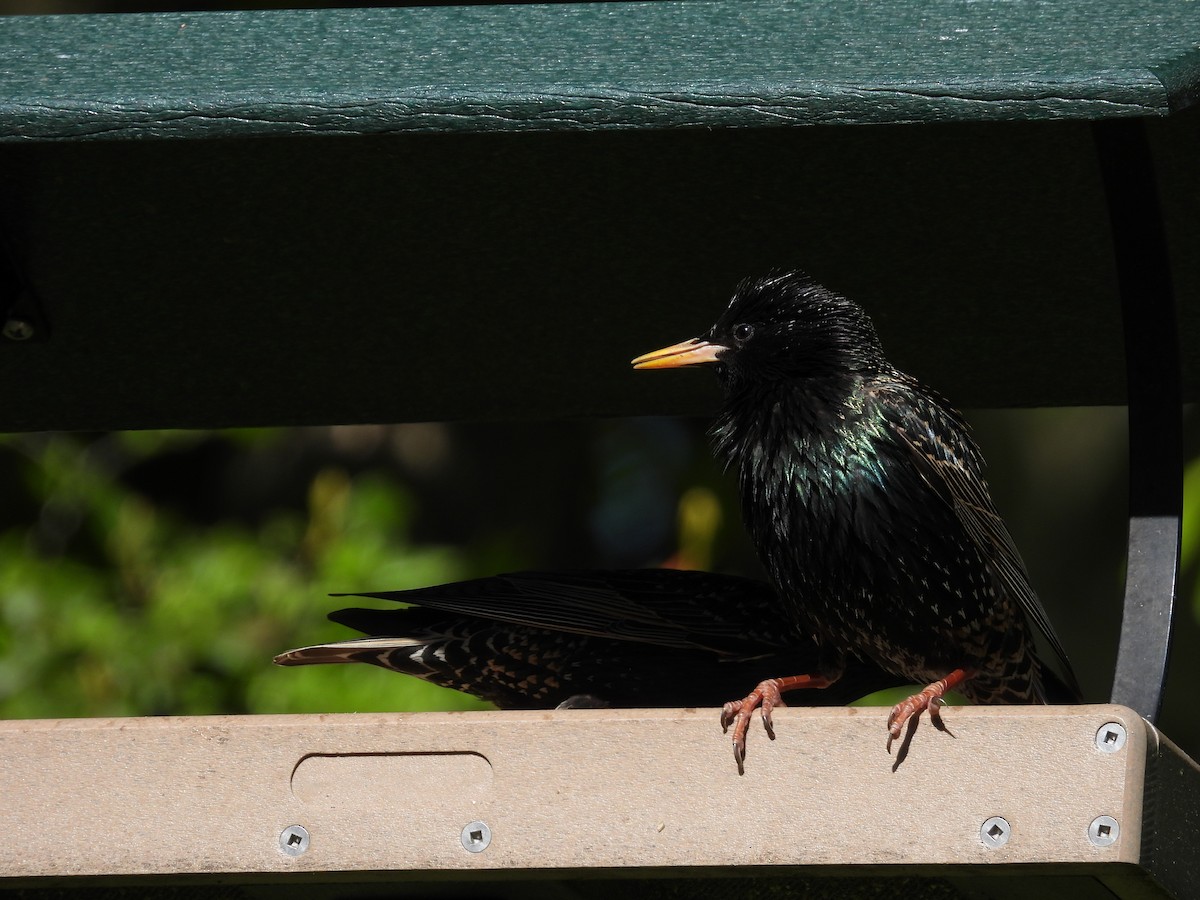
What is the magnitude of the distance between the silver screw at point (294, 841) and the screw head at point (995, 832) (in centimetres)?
81

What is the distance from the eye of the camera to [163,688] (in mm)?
4949

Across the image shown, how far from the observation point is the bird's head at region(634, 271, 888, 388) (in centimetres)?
310

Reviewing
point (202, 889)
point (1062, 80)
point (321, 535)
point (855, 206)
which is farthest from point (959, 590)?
point (321, 535)

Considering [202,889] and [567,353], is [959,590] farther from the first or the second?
[202,889]

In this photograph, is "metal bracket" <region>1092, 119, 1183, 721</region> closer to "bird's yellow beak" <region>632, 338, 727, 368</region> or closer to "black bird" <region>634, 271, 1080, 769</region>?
"black bird" <region>634, 271, 1080, 769</region>

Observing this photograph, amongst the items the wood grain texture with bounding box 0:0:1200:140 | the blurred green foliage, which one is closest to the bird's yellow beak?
the wood grain texture with bounding box 0:0:1200:140

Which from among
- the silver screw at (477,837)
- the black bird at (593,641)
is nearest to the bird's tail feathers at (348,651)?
the black bird at (593,641)

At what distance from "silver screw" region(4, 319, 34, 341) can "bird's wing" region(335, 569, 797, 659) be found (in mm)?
802

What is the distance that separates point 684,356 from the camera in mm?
3096

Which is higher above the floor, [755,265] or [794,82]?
[794,82]

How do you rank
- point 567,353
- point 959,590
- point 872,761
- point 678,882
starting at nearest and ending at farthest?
point 872,761 < point 678,882 < point 959,590 < point 567,353

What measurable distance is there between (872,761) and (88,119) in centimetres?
124

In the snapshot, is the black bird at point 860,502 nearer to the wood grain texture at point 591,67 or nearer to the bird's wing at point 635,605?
the bird's wing at point 635,605

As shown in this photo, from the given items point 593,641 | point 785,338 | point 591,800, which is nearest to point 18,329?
point 593,641
